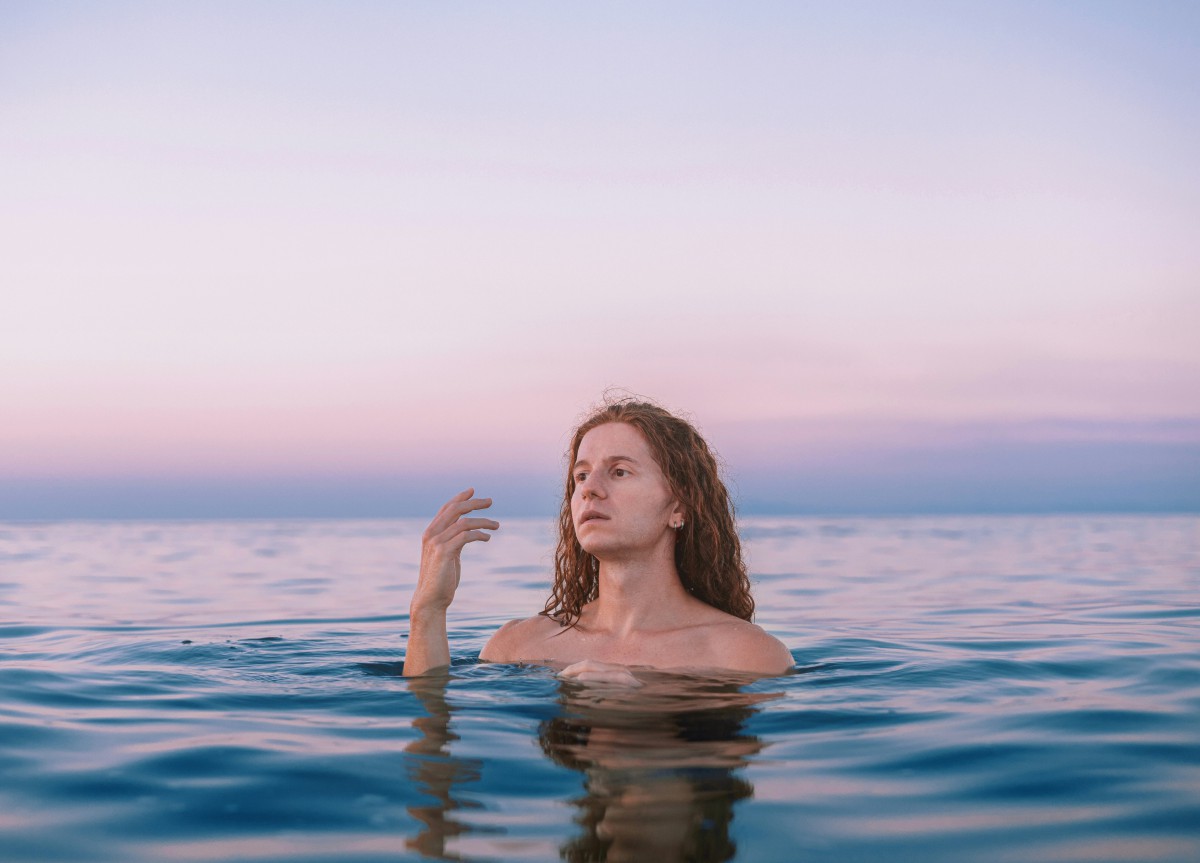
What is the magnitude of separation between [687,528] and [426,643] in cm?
169

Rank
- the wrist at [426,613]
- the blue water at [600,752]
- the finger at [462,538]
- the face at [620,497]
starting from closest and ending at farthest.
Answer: the blue water at [600,752] < the finger at [462,538] < the wrist at [426,613] < the face at [620,497]

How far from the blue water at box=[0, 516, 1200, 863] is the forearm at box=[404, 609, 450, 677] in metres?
0.18

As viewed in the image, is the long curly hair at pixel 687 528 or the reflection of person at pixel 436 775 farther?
the long curly hair at pixel 687 528

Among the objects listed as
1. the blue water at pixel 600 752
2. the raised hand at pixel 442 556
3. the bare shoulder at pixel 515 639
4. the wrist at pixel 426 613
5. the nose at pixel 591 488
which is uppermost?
the nose at pixel 591 488

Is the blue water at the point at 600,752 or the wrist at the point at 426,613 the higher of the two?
the wrist at the point at 426,613

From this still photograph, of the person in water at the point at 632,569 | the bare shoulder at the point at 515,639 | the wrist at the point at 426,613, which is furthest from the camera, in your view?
the bare shoulder at the point at 515,639

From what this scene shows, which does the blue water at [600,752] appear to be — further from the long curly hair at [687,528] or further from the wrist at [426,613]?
the long curly hair at [687,528]

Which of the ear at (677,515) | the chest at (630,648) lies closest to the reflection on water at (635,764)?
the chest at (630,648)

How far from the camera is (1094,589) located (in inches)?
505

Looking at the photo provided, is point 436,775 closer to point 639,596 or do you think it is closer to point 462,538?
point 462,538

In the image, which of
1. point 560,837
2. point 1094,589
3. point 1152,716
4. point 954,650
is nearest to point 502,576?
point 1094,589

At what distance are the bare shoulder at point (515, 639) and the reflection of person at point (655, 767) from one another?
106 centimetres

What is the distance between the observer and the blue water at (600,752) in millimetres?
3148

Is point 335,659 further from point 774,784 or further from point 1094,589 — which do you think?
point 1094,589
